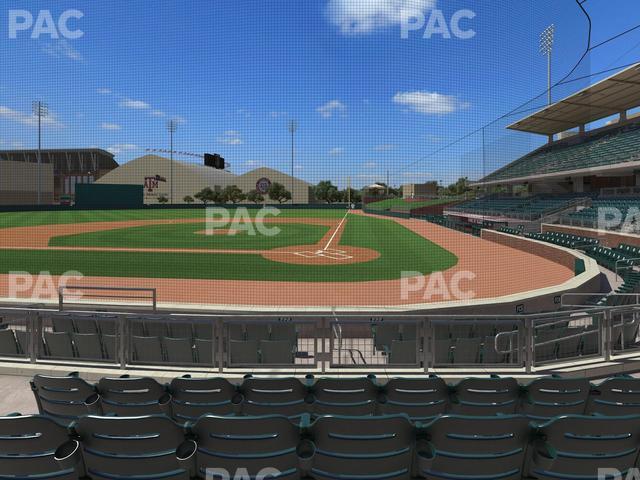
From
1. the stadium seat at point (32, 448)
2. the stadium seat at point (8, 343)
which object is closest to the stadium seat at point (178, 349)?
the stadium seat at point (8, 343)

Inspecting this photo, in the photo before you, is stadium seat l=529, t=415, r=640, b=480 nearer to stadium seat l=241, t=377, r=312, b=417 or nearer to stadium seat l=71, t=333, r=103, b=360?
stadium seat l=241, t=377, r=312, b=417

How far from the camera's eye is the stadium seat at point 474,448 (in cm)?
184

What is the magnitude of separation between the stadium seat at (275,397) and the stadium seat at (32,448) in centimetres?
105

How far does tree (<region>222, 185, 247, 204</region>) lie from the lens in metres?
64.8

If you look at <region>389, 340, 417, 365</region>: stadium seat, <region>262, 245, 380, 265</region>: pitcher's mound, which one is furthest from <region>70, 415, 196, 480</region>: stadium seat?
<region>262, 245, 380, 265</region>: pitcher's mound

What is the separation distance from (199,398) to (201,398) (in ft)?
0.05

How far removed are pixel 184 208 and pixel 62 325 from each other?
5376 cm

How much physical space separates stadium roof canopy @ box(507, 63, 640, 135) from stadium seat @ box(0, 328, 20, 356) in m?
27.8

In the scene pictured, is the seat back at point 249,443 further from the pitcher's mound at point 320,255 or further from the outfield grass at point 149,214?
the outfield grass at point 149,214

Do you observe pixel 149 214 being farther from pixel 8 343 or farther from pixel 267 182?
pixel 8 343

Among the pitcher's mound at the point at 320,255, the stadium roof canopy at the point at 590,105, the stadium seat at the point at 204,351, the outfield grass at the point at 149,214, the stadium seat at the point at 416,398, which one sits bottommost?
the stadium seat at the point at 204,351

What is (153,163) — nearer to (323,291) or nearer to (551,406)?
(323,291)

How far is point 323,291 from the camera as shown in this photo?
33.6 feet

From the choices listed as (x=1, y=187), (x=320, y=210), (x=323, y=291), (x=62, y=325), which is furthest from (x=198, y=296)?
(x=320, y=210)
